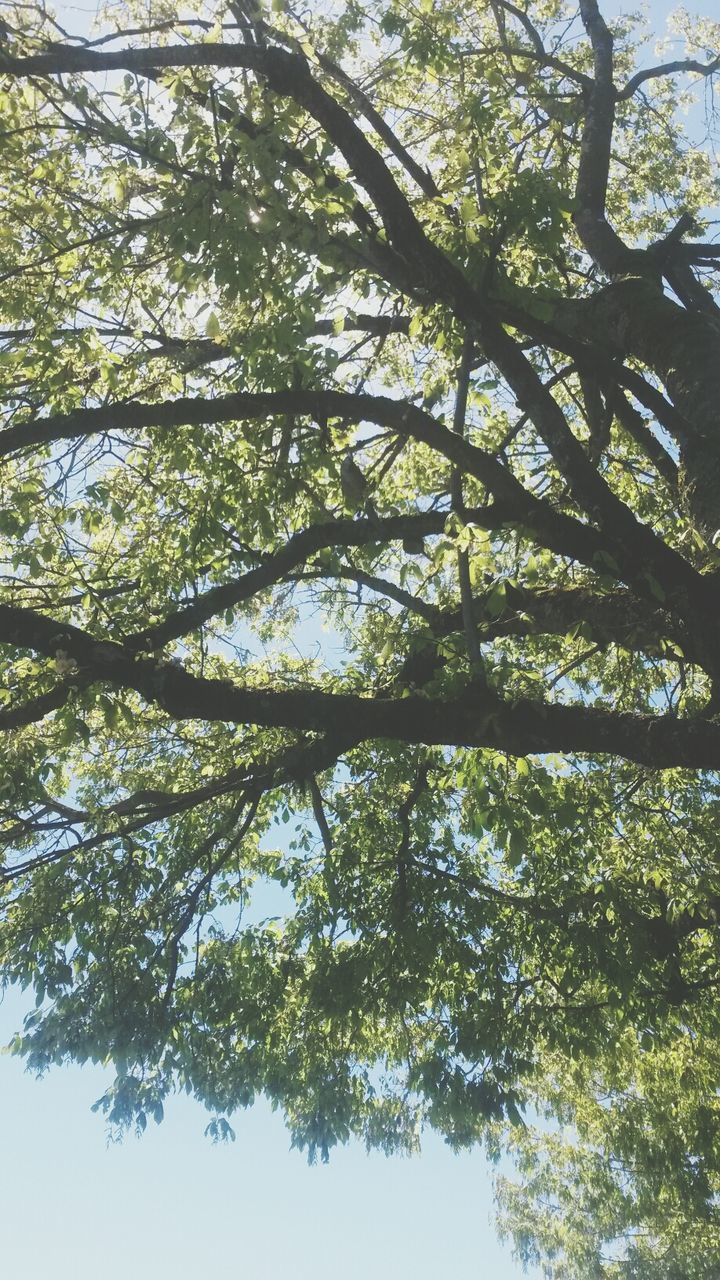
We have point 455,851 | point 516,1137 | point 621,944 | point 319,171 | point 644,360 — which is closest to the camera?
point 319,171

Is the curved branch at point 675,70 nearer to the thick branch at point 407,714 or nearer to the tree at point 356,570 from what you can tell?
the tree at point 356,570

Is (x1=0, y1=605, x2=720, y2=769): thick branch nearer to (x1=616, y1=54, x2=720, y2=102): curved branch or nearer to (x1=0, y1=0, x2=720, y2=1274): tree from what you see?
(x1=0, y1=0, x2=720, y2=1274): tree

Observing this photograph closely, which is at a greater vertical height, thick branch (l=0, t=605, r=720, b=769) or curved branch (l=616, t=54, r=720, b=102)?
curved branch (l=616, t=54, r=720, b=102)

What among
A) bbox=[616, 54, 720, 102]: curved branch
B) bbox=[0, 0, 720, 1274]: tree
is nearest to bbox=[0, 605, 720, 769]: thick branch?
bbox=[0, 0, 720, 1274]: tree

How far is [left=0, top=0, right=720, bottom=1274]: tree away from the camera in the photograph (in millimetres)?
5398

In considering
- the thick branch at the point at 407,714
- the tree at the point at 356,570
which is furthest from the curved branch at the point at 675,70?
the thick branch at the point at 407,714

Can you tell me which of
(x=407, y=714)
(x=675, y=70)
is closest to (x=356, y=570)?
(x=407, y=714)

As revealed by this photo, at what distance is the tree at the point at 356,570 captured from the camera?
17.7ft

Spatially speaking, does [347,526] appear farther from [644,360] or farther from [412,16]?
[412,16]

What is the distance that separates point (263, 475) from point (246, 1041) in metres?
5.25

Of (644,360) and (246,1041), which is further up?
(644,360)

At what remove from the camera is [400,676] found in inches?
275

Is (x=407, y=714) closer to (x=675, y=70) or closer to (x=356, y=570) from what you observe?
(x=356, y=570)

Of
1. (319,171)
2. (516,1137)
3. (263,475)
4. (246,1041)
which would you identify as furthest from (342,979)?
(516,1137)
